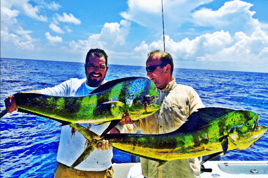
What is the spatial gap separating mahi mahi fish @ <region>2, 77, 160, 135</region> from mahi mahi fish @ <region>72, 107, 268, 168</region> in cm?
19

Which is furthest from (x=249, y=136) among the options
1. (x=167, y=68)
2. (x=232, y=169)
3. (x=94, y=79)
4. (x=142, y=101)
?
(x=232, y=169)

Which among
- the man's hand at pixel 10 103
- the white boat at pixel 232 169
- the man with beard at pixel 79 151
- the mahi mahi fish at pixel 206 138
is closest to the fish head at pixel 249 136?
the mahi mahi fish at pixel 206 138

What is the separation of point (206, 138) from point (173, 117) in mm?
699

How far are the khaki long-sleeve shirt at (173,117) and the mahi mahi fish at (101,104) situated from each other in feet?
1.84

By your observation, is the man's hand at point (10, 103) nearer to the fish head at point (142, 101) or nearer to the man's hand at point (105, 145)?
the man's hand at point (105, 145)

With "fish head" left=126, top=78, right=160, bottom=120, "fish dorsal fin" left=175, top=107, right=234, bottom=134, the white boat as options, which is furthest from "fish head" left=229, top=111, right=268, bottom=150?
the white boat

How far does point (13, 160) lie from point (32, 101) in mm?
7390

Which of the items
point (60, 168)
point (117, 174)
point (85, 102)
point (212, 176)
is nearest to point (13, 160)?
point (117, 174)

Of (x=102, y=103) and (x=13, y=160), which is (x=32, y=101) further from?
(x=13, y=160)

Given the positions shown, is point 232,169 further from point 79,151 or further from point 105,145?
point 105,145

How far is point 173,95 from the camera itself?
193 centimetres

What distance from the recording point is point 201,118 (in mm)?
1257

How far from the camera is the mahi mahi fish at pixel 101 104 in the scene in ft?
4.17

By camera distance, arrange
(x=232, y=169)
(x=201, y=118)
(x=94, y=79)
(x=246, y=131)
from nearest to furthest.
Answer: (x=246, y=131) < (x=201, y=118) < (x=94, y=79) < (x=232, y=169)
